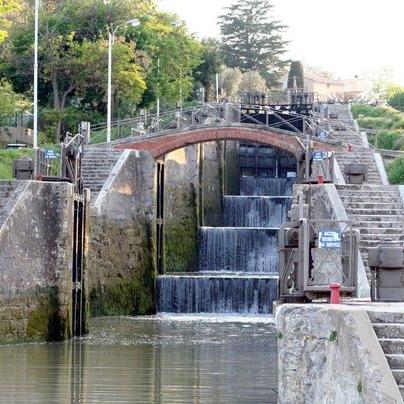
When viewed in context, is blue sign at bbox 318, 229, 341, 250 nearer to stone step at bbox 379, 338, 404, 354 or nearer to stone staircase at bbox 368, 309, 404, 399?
stone staircase at bbox 368, 309, 404, 399


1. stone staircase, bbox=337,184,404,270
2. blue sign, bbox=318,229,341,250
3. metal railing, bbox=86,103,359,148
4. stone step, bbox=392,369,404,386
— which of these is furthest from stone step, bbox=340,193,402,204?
stone step, bbox=392,369,404,386

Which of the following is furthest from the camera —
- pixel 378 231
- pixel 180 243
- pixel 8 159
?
Answer: pixel 180 243

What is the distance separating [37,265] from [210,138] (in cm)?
1801

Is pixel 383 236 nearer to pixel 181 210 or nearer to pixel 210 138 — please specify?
pixel 210 138

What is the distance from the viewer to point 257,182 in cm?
6122

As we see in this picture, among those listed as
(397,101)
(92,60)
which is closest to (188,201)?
(92,60)

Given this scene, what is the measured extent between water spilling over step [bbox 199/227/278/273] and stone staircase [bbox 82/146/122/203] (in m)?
5.52

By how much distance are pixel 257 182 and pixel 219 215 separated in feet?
16.9

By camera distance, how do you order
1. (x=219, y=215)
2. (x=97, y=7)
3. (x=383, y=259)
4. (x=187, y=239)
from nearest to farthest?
(x=383, y=259) < (x=187, y=239) < (x=219, y=215) < (x=97, y=7)

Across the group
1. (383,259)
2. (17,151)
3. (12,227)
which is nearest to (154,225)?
(17,151)

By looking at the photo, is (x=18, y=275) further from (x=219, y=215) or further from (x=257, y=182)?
(x=257, y=182)

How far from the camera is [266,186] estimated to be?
199 feet

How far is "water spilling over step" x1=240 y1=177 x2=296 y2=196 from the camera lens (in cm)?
6006

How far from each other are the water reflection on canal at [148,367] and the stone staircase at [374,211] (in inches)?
129
